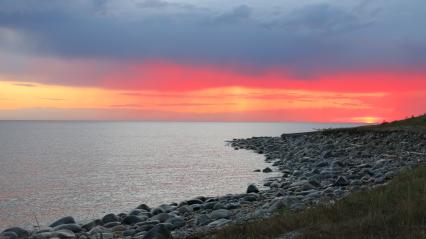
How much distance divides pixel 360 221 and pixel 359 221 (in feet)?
0.06

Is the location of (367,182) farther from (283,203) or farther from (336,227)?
(336,227)

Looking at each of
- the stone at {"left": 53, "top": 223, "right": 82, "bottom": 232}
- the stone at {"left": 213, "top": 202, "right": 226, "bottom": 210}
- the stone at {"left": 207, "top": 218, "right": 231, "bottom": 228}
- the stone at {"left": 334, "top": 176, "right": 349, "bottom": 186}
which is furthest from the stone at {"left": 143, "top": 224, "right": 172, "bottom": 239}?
the stone at {"left": 334, "top": 176, "right": 349, "bottom": 186}

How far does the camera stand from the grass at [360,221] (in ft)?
27.6

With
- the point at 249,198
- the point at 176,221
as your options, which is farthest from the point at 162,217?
the point at 249,198

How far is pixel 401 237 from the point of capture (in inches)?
309

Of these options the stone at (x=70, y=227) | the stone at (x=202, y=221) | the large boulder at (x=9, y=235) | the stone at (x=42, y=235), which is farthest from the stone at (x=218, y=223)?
the large boulder at (x=9, y=235)

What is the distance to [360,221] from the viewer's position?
919 cm

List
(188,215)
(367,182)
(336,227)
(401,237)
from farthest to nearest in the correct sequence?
Result: (367,182)
(188,215)
(336,227)
(401,237)

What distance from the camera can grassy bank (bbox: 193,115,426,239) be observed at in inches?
331

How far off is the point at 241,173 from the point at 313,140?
72.8 ft

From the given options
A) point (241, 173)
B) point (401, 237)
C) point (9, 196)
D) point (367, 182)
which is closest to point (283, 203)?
point (367, 182)

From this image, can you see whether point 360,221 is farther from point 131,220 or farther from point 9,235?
point 9,235

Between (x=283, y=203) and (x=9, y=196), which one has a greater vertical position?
(x=283, y=203)

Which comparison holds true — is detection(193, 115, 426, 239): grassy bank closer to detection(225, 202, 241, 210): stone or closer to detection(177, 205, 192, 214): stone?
detection(225, 202, 241, 210): stone
